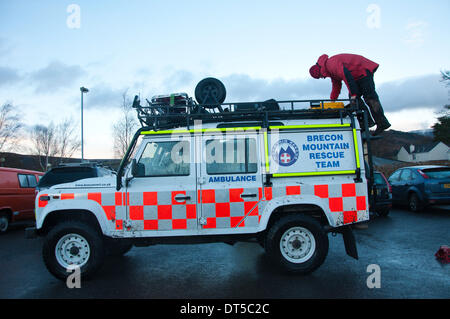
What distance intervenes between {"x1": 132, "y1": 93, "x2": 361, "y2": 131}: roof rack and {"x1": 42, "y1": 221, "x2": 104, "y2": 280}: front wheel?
1739 millimetres

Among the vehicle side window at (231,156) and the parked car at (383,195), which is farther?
the parked car at (383,195)

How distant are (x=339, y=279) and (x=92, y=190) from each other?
141 inches

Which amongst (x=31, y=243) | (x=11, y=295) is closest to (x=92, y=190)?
(x=11, y=295)

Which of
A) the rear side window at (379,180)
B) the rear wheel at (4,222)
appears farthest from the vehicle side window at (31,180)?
the rear side window at (379,180)

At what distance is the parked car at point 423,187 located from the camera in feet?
30.6

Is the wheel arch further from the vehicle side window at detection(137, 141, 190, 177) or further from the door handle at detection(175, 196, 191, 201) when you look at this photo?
the door handle at detection(175, 196, 191, 201)

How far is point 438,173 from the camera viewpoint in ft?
31.6

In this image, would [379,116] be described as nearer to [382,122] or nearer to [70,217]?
[382,122]

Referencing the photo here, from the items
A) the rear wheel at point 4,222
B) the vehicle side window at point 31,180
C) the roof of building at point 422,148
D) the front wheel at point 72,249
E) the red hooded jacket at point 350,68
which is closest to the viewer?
the front wheel at point 72,249

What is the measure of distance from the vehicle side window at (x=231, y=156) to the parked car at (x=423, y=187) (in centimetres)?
750

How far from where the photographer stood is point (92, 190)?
445cm

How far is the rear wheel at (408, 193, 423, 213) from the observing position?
32.4ft

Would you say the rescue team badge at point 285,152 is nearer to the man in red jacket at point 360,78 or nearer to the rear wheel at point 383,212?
the man in red jacket at point 360,78

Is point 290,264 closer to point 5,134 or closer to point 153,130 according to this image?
point 153,130
